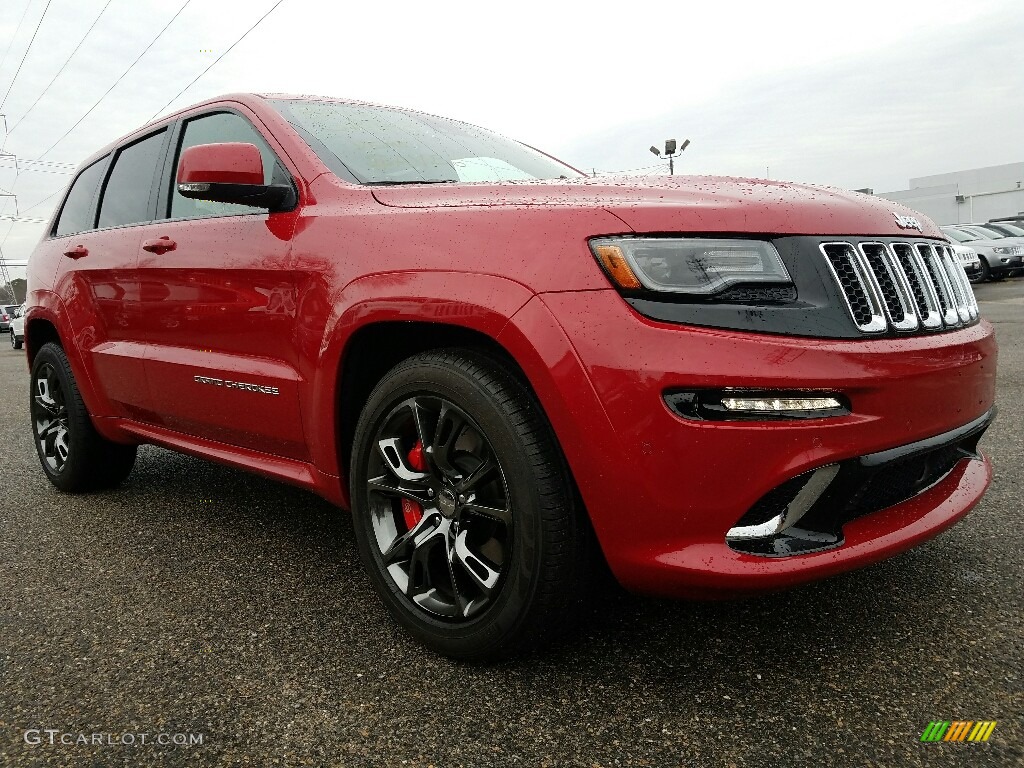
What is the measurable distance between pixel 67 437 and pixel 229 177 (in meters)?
2.14

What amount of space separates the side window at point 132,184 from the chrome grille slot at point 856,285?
2.68 metres

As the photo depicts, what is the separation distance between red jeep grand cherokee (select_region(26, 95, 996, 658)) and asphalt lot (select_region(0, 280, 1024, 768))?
21 cm

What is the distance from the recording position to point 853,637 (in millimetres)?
1974

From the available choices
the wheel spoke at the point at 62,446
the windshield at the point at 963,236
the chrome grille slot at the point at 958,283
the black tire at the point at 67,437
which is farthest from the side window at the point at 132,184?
the windshield at the point at 963,236

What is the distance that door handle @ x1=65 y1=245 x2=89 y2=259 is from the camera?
11.4 feet

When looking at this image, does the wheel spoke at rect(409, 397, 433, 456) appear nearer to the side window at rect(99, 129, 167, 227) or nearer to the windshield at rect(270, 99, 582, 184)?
the windshield at rect(270, 99, 582, 184)

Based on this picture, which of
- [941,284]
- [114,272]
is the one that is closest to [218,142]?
[114,272]

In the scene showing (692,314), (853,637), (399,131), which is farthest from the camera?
(399,131)

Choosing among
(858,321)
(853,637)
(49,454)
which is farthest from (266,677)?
(49,454)

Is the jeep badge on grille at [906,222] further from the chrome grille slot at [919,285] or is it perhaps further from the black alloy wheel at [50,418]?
the black alloy wheel at [50,418]

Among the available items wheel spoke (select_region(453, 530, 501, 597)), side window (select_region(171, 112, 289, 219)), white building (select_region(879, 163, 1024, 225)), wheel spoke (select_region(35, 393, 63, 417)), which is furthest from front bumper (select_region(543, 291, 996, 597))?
white building (select_region(879, 163, 1024, 225))

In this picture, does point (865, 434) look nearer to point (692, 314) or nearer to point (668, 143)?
point (692, 314)

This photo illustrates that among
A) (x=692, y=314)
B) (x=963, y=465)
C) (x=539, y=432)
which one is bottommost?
(x=963, y=465)

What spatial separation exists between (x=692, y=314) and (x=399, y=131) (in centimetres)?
163
